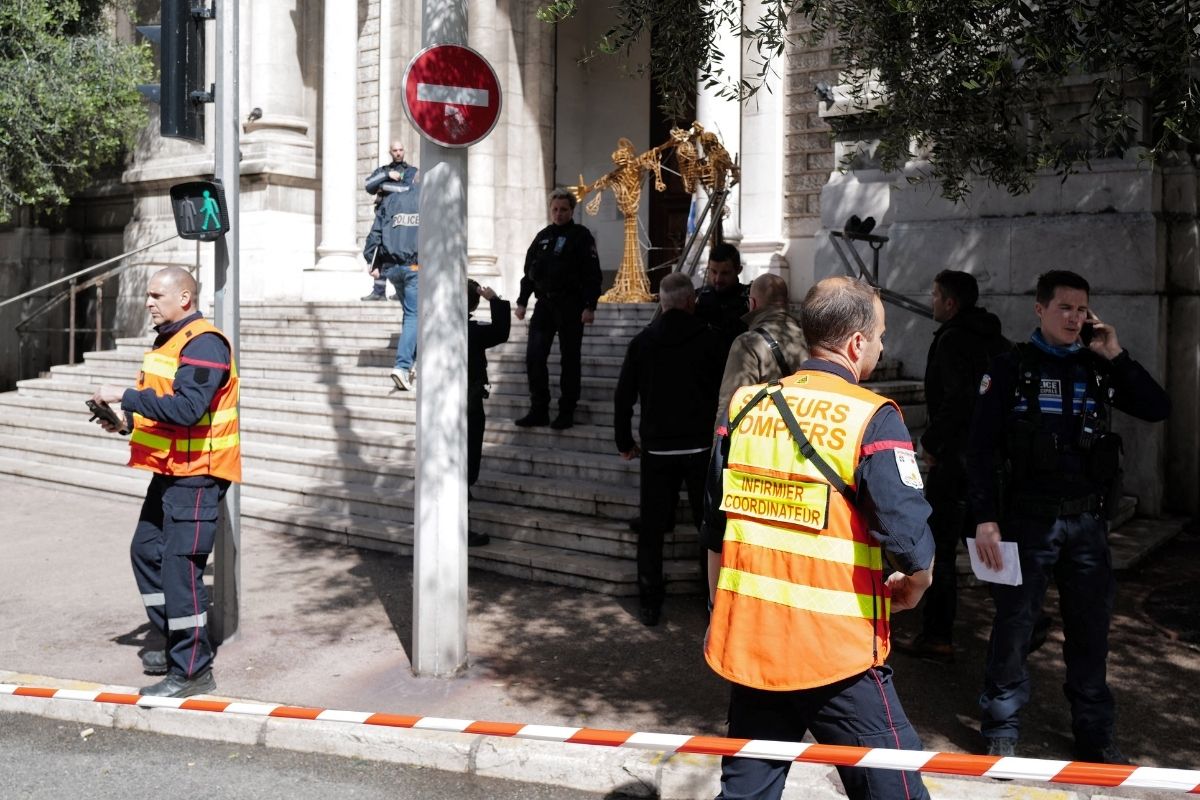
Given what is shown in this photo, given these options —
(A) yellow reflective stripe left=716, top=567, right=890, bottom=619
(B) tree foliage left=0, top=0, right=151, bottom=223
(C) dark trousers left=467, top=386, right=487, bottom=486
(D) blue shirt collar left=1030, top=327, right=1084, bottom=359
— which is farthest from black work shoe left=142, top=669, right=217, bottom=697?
(B) tree foliage left=0, top=0, right=151, bottom=223

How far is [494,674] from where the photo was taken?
5.76 meters

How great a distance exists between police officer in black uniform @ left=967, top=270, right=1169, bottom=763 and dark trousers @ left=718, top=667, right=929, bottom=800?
1.69 m

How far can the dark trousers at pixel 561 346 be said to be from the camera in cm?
935

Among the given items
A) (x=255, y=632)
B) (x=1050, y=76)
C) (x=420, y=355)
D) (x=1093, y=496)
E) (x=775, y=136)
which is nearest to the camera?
(x=1093, y=496)

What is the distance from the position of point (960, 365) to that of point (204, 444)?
3.45 m

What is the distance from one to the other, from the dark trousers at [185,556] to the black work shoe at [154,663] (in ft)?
1.22

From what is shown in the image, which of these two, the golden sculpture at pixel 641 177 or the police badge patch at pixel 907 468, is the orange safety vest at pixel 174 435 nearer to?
the police badge patch at pixel 907 468

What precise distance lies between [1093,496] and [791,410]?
6.90 feet

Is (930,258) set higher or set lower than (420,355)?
higher

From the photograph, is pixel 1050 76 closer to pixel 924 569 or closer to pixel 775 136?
pixel 924 569

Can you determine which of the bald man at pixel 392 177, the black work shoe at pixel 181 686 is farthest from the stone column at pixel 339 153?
the black work shoe at pixel 181 686

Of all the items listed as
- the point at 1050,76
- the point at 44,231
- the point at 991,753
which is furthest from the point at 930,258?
the point at 44,231

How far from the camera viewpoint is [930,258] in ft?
32.1

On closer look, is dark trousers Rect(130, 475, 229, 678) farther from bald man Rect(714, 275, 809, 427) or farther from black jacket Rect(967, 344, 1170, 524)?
black jacket Rect(967, 344, 1170, 524)
